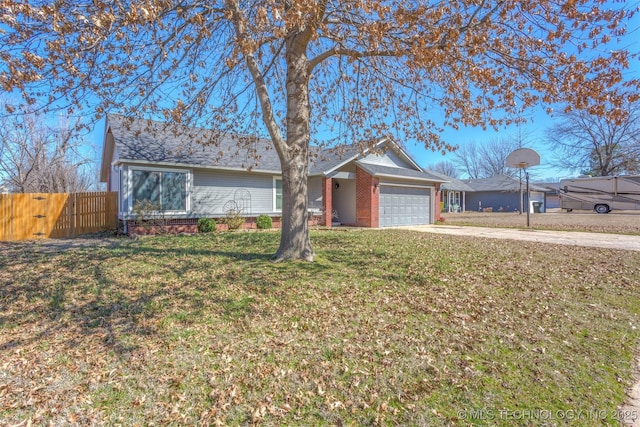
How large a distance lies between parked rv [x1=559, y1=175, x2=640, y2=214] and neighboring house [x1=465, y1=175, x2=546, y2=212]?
343 cm

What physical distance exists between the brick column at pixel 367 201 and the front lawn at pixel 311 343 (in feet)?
29.2

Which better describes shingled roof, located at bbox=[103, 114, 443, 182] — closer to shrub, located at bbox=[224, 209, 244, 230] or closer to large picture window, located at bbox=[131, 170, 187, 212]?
large picture window, located at bbox=[131, 170, 187, 212]

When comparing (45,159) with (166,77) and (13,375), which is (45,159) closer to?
(166,77)

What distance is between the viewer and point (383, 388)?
2898 millimetres

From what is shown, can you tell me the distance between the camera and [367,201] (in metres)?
15.8

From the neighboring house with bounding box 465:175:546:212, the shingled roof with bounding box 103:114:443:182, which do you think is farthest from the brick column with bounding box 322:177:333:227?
the neighboring house with bounding box 465:175:546:212

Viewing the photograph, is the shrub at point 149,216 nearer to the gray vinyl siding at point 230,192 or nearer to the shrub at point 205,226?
the shrub at point 205,226

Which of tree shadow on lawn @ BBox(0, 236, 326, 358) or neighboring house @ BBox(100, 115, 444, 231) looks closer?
tree shadow on lawn @ BBox(0, 236, 326, 358)

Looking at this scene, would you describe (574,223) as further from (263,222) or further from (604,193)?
(263,222)

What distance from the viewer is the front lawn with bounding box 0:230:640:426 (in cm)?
264

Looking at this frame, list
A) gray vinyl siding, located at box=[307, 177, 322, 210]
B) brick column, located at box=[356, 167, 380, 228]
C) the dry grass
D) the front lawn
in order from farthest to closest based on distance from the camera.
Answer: gray vinyl siding, located at box=[307, 177, 322, 210] < brick column, located at box=[356, 167, 380, 228] < the dry grass < the front lawn

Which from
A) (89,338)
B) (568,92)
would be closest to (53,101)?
(89,338)

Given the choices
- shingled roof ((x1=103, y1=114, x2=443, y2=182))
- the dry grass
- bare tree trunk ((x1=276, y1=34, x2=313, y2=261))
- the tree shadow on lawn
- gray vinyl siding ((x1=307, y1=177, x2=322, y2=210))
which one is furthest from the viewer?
gray vinyl siding ((x1=307, y1=177, x2=322, y2=210))

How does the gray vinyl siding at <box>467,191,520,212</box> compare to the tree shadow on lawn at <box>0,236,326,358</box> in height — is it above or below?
above
